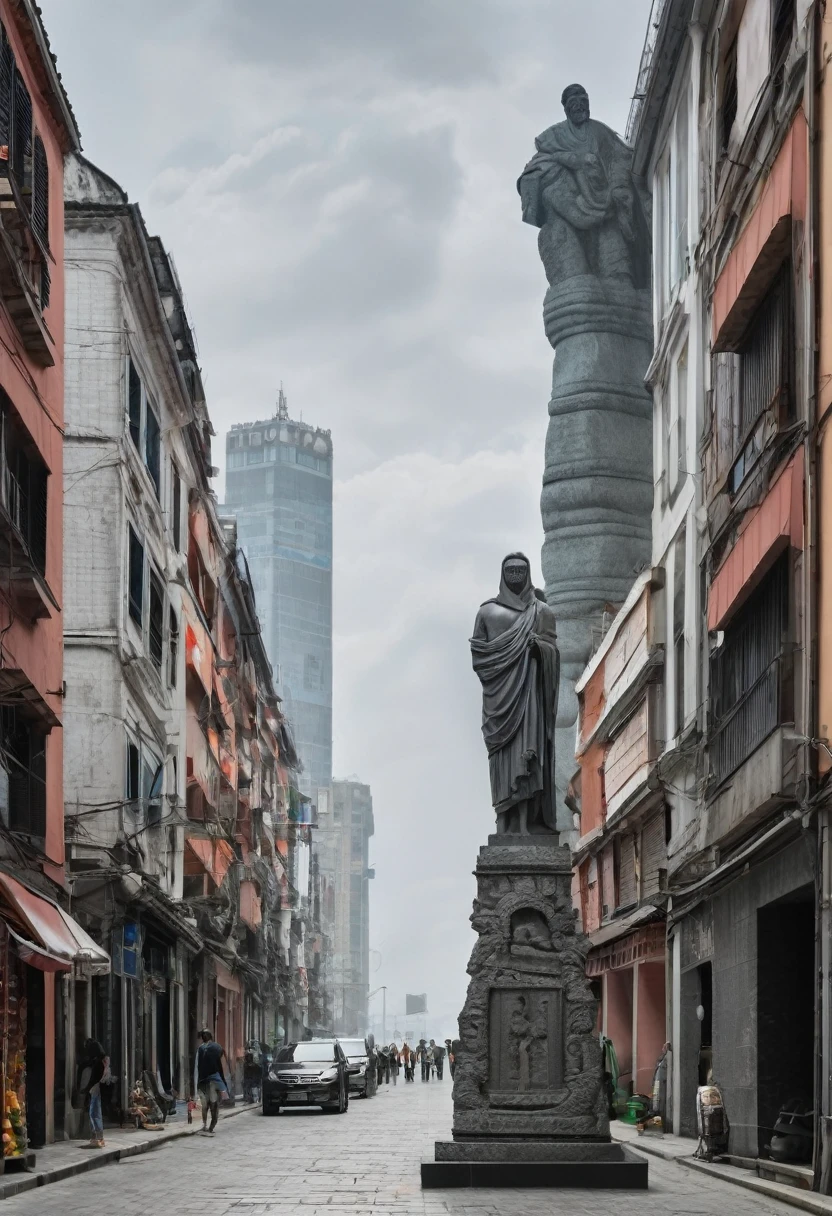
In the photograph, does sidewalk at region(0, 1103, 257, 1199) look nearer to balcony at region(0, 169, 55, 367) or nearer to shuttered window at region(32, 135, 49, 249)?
balcony at region(0, 169, 55, 367)

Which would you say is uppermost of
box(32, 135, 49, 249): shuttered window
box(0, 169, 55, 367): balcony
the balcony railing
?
box(32, 135, 49, 249): shuttered window

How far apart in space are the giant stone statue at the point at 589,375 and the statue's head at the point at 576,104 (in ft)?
0.13

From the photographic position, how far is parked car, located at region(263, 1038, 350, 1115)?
36.0m

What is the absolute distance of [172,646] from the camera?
39.4 metres

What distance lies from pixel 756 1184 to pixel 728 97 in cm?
1531

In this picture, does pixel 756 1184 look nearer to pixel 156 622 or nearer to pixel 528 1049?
pixel 528 1049

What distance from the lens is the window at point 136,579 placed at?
3266 centimetres

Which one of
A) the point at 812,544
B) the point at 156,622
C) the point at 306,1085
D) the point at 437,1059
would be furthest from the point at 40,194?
the point at 437,1059

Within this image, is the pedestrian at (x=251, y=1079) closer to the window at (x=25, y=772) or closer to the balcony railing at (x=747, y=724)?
the window at (x=25, y=772)

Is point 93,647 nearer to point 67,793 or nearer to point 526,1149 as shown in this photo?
point 67,793

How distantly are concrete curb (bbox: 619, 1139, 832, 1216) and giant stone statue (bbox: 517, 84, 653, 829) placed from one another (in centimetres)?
3118

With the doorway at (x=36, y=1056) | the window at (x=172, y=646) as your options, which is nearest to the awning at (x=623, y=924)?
the doorway at (x=36, y=1056)

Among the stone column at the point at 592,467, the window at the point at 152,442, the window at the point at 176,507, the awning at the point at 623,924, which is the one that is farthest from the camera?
the stone column at the point at 592,467

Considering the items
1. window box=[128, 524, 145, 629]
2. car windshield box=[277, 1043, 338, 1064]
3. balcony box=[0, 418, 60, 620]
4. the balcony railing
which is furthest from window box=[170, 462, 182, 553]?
A: the balcony railing
